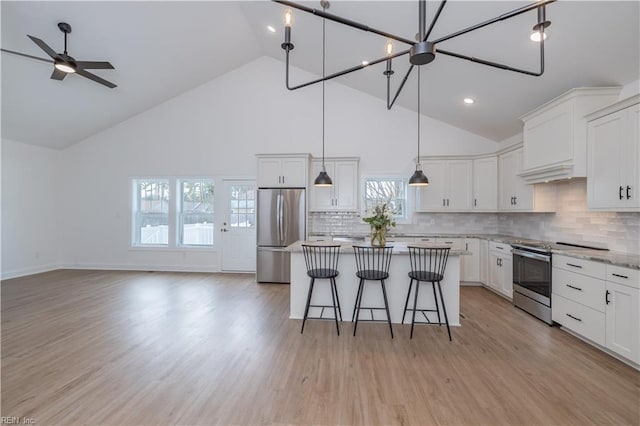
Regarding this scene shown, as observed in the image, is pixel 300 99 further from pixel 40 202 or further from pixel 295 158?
pixel 40 202

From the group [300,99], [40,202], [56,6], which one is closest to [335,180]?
[300,99]

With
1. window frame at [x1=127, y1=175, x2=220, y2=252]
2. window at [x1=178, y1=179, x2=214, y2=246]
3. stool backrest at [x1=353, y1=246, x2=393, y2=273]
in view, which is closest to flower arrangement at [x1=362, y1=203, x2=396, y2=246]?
stool backrest at [x1=353, y1=246, x2=393, y2=273]

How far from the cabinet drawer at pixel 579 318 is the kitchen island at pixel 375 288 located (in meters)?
1.10

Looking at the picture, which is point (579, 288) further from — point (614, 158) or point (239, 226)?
point (239, 226)

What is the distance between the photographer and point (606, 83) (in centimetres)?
307

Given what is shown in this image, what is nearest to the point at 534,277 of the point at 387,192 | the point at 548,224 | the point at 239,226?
the point at 548,224

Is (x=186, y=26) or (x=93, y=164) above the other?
(x=186, y=26)

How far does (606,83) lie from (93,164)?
912 centimetres

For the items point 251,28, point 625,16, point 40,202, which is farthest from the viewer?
point 40,202

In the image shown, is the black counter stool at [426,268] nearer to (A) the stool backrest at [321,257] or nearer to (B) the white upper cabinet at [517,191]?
(A) the stool backrest at [321,257]

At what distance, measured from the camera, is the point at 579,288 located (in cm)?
294

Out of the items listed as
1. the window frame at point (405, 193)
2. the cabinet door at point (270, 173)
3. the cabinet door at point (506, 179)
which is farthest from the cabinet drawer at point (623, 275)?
the cabinet door at point (270, 173)

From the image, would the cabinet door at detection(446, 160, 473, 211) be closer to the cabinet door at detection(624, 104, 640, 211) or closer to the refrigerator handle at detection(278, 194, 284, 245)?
the cabinet door at detection(624, 104, 640, 211)

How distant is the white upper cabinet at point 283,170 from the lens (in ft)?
17.6
